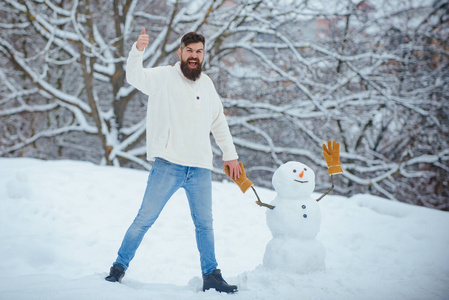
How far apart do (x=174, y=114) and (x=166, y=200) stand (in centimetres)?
55

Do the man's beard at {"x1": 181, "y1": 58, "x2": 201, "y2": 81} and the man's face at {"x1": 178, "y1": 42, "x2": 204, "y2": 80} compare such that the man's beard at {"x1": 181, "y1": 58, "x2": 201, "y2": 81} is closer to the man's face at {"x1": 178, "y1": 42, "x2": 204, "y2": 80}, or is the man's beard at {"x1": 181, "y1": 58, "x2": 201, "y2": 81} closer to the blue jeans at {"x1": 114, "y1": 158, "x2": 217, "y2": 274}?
the man's face at {"x1": 178, "y1": 42, "x2": 204, "y2": 80}

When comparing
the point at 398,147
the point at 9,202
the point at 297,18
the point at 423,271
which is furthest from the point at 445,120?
the point at 9,202

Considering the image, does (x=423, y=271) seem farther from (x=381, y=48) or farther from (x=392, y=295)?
(x=381, y=48)

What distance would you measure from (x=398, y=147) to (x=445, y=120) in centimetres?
120

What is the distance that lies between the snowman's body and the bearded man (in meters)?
0.47

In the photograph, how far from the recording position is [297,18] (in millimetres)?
7887

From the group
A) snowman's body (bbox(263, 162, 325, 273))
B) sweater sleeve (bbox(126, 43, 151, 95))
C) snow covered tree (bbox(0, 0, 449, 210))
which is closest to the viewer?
sweater sleeve (bbox(126, 43, 151, 95))

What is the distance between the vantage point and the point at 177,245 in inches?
139

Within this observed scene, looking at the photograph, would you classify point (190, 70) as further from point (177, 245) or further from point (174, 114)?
point (177, 245)

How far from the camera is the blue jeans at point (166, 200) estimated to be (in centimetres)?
219

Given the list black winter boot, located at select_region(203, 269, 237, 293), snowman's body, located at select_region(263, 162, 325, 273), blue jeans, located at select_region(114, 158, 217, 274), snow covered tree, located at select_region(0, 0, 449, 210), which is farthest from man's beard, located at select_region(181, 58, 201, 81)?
snow covered tree, located at select_region(0, 0, 449, 210)

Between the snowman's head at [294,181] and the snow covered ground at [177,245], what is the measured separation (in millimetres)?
560

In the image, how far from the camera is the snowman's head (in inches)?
98.3

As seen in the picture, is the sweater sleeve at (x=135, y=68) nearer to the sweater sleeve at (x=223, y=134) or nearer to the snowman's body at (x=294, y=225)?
the sweater sleeve at (x=223, y=134)
